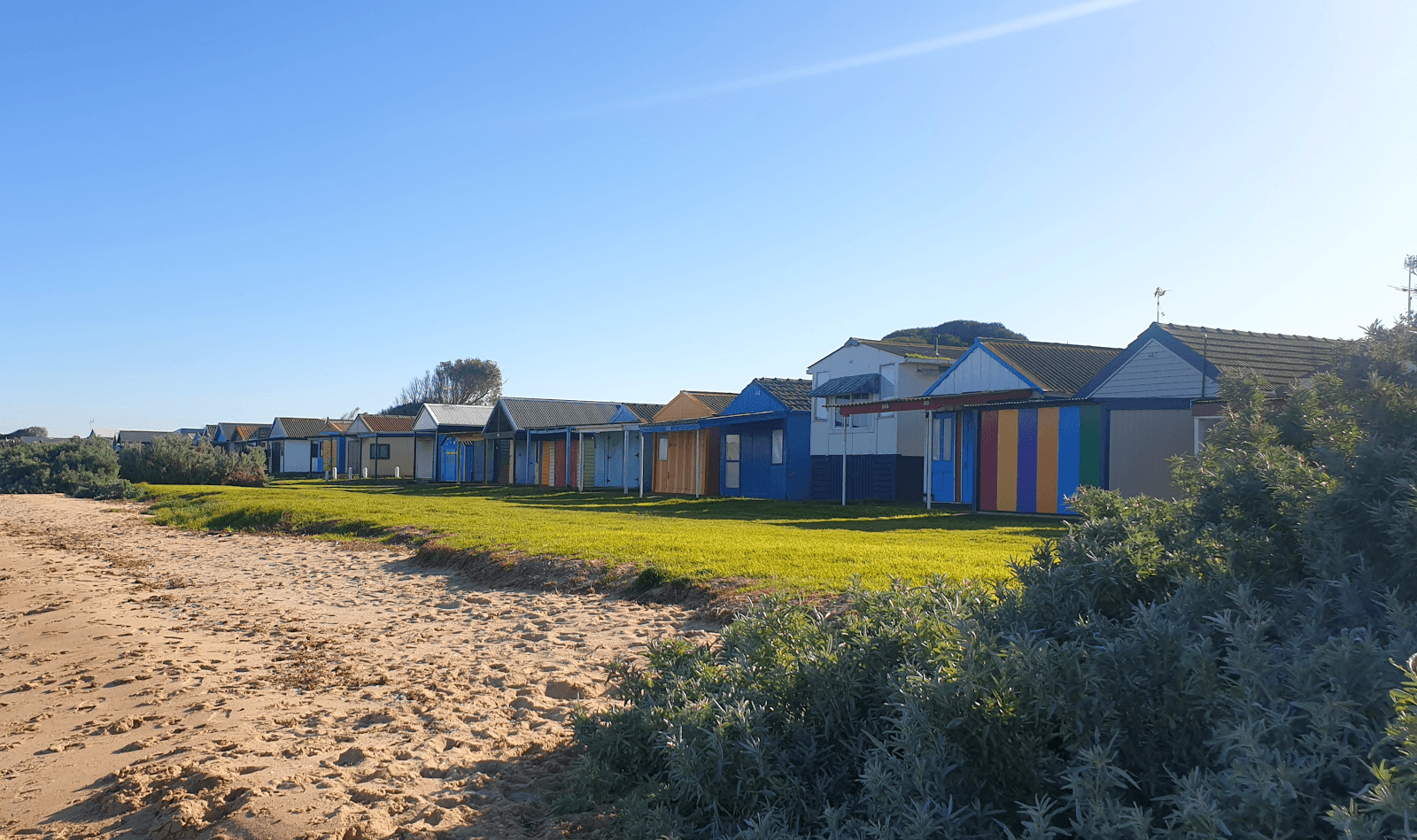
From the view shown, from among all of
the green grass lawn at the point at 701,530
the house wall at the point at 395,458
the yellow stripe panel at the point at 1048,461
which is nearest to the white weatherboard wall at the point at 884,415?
the green grass lawn at the point at 701,530

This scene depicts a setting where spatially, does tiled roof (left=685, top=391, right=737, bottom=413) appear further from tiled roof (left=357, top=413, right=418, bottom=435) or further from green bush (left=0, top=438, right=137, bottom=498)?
tiled roof (left=357, top=413, right=418, bottom=435)

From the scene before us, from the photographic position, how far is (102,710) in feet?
20.1

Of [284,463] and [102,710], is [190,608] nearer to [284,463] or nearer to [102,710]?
[102,710]

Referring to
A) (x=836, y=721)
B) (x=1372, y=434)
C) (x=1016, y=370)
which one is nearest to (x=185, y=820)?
(x=836, y=721)

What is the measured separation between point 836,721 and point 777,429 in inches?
951

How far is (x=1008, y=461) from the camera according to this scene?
1886 centimetres

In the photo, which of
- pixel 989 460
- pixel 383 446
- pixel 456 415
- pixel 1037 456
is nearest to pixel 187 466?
pixel 456 415

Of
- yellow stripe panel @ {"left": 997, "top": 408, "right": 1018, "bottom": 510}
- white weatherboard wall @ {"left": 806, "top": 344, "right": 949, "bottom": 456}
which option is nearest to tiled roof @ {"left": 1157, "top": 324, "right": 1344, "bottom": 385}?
yellow stripe panel @ {"left": 997, "top": 408, "right": 1018, "bottom": 510}

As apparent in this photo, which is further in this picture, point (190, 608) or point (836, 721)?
point (190, 608)

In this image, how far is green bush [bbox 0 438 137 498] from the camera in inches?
→ 1383

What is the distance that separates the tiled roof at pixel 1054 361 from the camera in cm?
2112

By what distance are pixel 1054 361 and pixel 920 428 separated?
162 inches

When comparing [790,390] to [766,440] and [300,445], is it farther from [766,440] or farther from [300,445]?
[300,445]

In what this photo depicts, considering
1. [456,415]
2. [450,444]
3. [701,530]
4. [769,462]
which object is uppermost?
[456,415]
